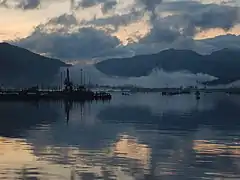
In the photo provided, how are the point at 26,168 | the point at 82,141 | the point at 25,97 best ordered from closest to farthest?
the point at 26,168, the point at 82,141, the point at 25,97

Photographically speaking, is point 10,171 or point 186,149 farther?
point 186,149

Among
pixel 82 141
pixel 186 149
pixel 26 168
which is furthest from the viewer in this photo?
pixel 82 141

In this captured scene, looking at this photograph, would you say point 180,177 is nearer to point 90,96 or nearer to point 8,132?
point 8,132

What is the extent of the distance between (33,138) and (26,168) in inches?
528

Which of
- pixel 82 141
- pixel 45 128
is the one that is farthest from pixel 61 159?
pixel 45 128

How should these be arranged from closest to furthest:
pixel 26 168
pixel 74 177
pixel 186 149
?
1. pixel 74 177
2. pixel 26 168
3. pixel 186 149

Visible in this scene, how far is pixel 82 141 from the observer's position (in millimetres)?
36094

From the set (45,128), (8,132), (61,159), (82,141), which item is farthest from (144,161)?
(45,128)

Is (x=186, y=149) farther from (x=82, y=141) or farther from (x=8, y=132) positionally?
(x=8, y=132)

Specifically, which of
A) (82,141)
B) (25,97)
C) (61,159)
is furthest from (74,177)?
(25,97)

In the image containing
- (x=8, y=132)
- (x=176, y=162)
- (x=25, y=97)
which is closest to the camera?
(x=176, y=162)

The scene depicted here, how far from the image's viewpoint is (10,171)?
23094 millimetres

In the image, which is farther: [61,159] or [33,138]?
[33,138]

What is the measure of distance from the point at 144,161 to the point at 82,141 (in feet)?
32.6
